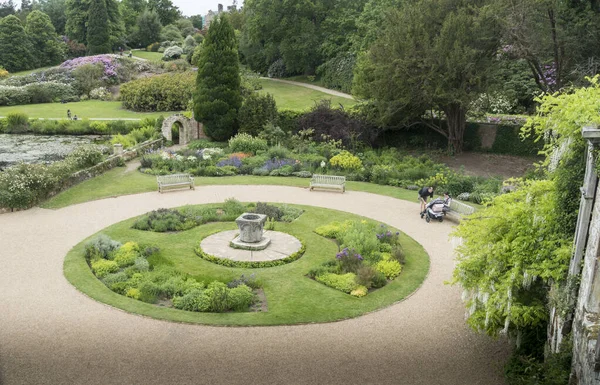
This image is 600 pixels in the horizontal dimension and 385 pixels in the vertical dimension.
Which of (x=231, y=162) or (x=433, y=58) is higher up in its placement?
(x=433, y=58)

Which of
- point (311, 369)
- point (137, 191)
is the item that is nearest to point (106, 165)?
point (137, 191)

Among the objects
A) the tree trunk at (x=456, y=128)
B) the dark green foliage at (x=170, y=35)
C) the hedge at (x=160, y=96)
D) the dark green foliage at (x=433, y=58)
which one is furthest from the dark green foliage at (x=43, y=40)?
the tree trunk at (x=456, y=128)

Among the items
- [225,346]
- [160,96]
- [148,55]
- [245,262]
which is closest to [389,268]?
[245,262]

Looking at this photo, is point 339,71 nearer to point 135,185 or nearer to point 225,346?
point 135,185

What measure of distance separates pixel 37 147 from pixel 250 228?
24.9m

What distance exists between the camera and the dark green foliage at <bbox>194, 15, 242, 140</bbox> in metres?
31.4

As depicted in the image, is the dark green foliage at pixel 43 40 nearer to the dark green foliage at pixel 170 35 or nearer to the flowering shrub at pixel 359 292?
the dark green foliage at pixel 170 35

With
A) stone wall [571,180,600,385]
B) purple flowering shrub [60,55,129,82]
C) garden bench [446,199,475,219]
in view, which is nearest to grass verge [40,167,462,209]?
garden bench [446,199,475,219]

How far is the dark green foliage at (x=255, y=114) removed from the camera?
102 ft

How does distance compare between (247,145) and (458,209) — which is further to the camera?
(247,145)

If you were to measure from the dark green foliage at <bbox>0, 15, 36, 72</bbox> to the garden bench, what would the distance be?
61.7 m

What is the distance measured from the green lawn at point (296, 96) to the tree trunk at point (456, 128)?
12.3 metres

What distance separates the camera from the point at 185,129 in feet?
107

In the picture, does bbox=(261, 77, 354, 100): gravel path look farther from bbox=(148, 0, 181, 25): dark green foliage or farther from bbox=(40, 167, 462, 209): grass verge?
bbox=(148, 0, 181, 25): dark green foliage
